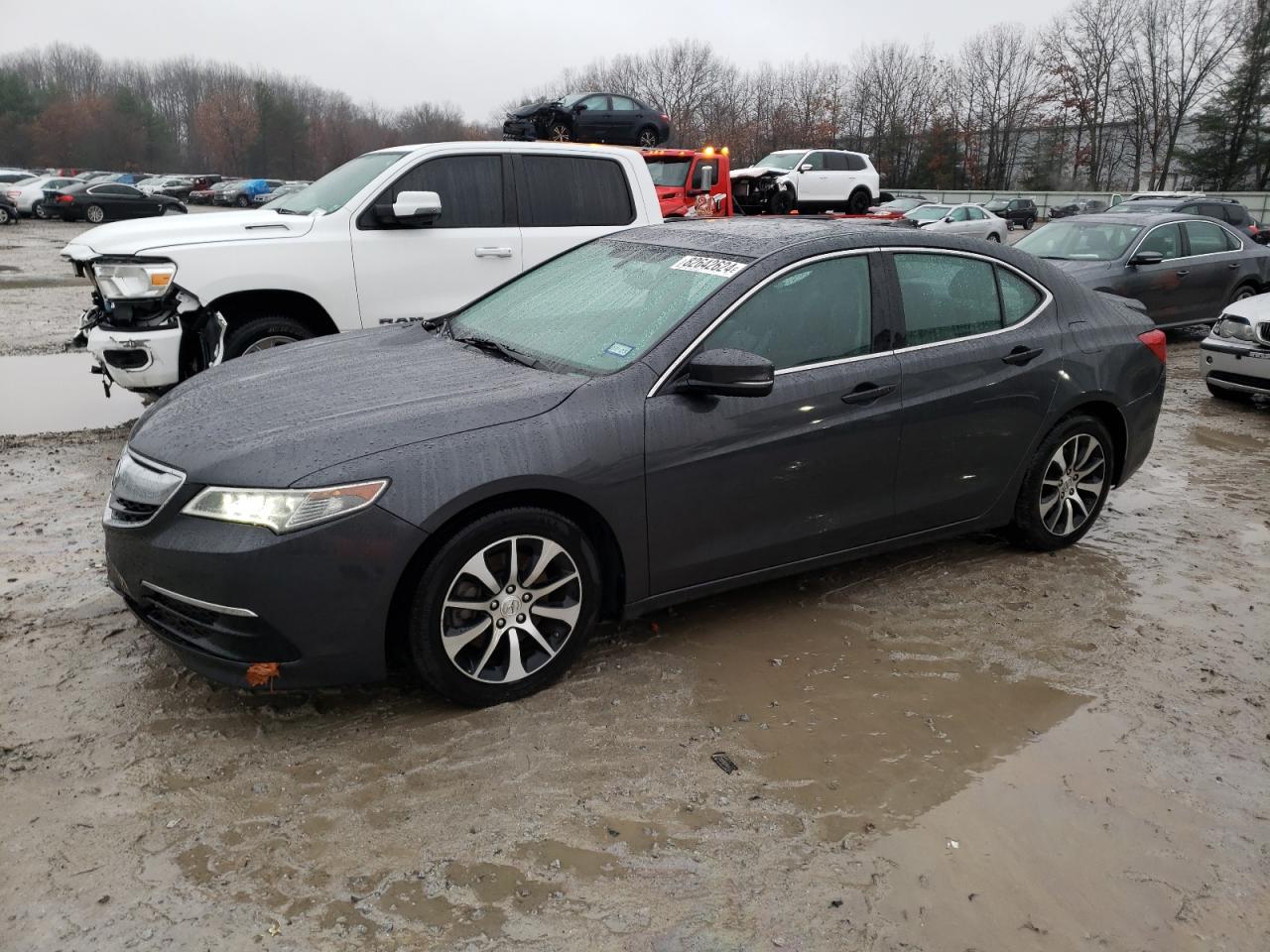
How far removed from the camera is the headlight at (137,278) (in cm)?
591

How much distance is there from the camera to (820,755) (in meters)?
3.19

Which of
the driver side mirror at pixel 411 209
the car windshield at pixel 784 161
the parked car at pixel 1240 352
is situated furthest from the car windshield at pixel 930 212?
the driver side mirror at pixel 411 209

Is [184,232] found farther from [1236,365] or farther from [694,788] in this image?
[1236,365]

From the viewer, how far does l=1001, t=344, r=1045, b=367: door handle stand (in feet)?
14.5

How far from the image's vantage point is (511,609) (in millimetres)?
3295

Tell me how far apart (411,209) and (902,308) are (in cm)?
361

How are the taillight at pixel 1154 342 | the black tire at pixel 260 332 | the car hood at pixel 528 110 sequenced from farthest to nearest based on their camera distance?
the car hood at pixel 528 110
the black tire at pixel 260 332
the taillight at pixel 1154 342

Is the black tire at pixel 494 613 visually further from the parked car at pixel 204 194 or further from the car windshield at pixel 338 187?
the parked car at pixel 204 194

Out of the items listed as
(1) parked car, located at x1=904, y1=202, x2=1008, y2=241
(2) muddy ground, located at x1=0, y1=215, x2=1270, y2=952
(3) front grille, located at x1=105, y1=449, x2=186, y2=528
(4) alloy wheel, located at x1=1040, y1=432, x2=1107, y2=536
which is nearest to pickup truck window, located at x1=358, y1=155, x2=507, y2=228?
(2) muddy ground, located at x1=0, y1=215, x2=1270, y2=952

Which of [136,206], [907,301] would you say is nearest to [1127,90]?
[136,206]

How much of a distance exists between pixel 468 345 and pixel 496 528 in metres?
1.24

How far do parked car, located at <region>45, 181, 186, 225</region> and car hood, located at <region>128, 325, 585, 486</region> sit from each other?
33488mm

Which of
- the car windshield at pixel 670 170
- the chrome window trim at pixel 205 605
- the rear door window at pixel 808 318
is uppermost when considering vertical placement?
the car windshield at pixel 670 170

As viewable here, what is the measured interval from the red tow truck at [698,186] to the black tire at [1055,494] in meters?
8.98
